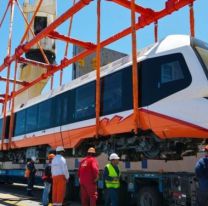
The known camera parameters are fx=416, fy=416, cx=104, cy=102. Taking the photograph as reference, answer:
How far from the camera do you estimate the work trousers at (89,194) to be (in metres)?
9.05

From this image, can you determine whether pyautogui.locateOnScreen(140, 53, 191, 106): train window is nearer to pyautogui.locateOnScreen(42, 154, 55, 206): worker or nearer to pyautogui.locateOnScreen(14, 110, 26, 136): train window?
pyautogui.locateOnScreen(42, 154, 55, 206): worker

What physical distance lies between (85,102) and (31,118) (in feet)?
15.7

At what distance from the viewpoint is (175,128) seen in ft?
27.8

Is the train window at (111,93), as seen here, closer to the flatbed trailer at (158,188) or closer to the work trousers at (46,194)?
the flatbed trailer at (158,188)

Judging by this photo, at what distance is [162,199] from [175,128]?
169cm

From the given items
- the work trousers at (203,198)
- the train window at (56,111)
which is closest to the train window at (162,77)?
the work trousers at (203,198)

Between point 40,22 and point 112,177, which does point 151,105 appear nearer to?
point 112,177

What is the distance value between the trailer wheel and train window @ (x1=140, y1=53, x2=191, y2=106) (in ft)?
6.38

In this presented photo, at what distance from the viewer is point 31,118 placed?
52.3ft

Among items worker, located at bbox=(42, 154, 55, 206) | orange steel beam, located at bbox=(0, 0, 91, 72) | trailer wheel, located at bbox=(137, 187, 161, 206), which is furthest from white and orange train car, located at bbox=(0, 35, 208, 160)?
Result: orange steel beam, located at bbox=(0, 0, 91, 72)

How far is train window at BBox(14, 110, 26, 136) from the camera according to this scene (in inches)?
659

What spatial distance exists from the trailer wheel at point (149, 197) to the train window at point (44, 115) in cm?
532

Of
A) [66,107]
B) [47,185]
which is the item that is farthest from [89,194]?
[66,107]

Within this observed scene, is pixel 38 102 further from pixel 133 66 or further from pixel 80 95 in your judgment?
pixel 133 66
